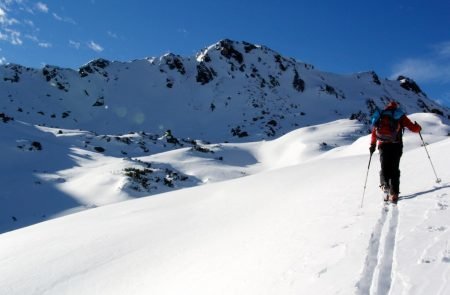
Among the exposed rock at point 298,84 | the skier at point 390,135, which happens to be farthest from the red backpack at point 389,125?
the exposed rock at point 298,84

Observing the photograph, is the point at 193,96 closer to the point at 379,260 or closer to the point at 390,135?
the point at 390,135

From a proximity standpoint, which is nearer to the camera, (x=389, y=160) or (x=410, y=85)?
(x=389, y=160)

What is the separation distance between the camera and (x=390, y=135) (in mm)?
9438

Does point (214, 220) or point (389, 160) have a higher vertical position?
point (389, 160)

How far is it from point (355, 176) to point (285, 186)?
2.27 metres

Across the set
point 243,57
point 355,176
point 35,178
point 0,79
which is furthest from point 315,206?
point 243,57

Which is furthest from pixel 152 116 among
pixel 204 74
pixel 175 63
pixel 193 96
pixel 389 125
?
pixel 389 125

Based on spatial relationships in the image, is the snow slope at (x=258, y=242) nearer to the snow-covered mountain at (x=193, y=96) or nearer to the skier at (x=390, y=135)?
the skier at (x=390, y=135)

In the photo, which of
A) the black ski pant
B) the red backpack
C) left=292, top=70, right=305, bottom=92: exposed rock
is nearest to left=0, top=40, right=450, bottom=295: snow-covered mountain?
the black ski pant

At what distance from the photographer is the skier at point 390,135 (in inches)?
369

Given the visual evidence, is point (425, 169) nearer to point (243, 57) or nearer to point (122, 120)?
point (122, 120)

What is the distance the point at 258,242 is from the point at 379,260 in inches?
116

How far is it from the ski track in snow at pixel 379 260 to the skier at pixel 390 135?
2170mm

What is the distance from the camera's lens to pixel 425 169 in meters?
12.0
